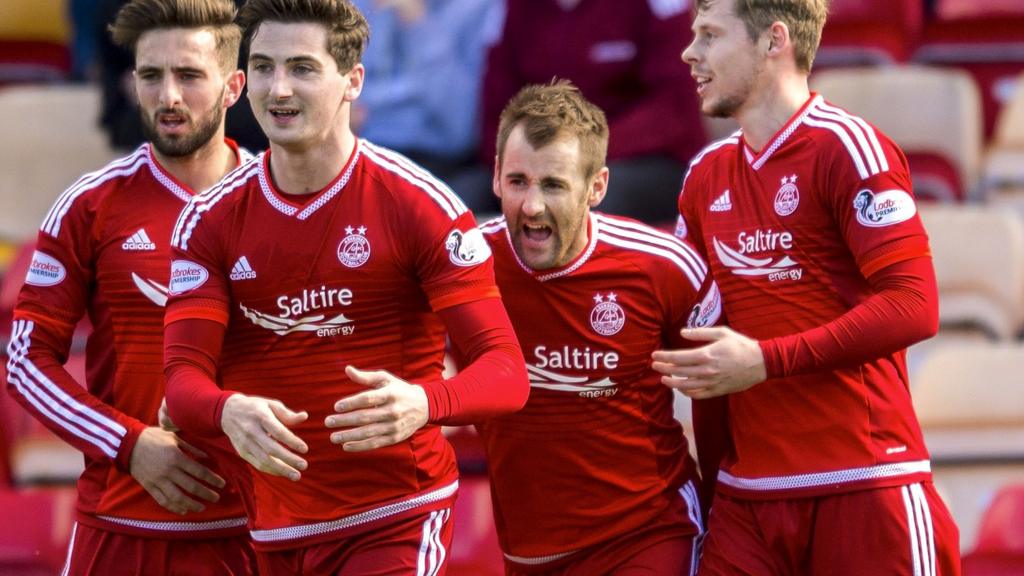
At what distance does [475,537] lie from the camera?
212 inches

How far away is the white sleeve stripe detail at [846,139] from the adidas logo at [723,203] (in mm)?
268

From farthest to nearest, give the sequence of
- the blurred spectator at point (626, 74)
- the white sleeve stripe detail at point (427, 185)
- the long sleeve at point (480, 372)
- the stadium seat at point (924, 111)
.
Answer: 1. the stadium seat at point (924, 111)
2. the blurred spectator at point (626, 74)
3. the white sleeve stripe detail at point (427, 185)
4. the long sleeve at point (480, 372)

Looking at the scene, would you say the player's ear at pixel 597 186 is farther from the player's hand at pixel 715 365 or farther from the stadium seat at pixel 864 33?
the stadium seat at pixel 864 33

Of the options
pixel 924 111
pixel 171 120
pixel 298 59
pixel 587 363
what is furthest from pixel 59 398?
pixel 924 111

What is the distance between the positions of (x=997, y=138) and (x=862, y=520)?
14.3 feet

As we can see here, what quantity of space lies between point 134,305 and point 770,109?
1672mm

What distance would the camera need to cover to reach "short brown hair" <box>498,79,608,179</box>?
12.8 feet

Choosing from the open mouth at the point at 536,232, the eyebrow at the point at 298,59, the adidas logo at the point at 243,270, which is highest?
the eyebrow at the point at 298,59

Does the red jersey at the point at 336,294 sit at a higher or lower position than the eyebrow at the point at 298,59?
lower

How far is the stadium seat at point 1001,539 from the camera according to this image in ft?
16.8

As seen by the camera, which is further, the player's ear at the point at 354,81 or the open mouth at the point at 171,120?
the open mouth at the point at 171,120

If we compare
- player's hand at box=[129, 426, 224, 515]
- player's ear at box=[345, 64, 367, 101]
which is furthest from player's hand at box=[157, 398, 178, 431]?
player's ear at box=[345, 64, 367, 101]

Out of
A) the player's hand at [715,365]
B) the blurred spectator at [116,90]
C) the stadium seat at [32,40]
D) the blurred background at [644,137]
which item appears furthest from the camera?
the stadium seat at [32,40]

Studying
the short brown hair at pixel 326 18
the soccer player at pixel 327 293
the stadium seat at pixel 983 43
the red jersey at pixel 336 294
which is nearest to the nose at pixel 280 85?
the soccer player at pixel 327 293
